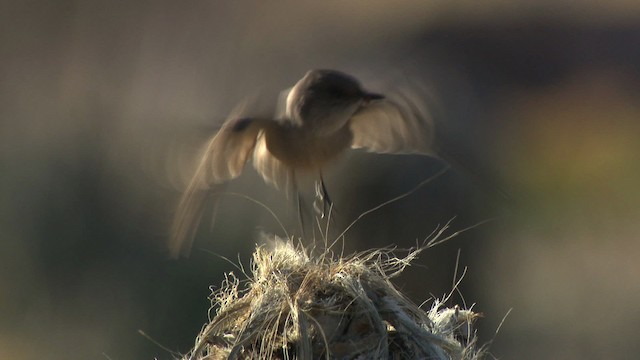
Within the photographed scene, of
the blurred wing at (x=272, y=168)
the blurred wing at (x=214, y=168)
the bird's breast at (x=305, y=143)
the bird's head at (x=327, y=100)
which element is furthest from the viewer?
the blurred wing at (x=272, y=168)

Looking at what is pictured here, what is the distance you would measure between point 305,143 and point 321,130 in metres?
0.08

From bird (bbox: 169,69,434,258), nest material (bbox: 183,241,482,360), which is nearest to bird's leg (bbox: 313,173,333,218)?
bird (bbox: 169,69,434,258)

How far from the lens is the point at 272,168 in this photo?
12.7 ft

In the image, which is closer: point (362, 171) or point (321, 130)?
point (321, 130)

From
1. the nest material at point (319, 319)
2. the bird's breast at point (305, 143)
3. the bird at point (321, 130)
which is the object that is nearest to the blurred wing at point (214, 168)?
the bird at point (321, 130)

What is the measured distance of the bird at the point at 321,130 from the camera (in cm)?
352

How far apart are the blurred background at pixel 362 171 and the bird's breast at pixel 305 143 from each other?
186 millimetres

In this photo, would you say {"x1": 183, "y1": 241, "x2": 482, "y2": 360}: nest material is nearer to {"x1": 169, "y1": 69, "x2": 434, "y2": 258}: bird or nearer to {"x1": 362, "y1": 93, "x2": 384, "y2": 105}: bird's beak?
{"x1": 169, "y1": 69, "x2": 434, "y2": 258}: bird

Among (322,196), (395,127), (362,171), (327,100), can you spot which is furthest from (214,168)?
(362,171)

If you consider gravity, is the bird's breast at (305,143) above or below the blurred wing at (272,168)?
above

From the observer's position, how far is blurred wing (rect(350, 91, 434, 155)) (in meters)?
3.55

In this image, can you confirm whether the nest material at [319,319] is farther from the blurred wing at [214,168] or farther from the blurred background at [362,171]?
the blurred background at [362,171]

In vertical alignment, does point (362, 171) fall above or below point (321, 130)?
below

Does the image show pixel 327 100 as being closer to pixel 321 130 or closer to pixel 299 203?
pixel 321 130
